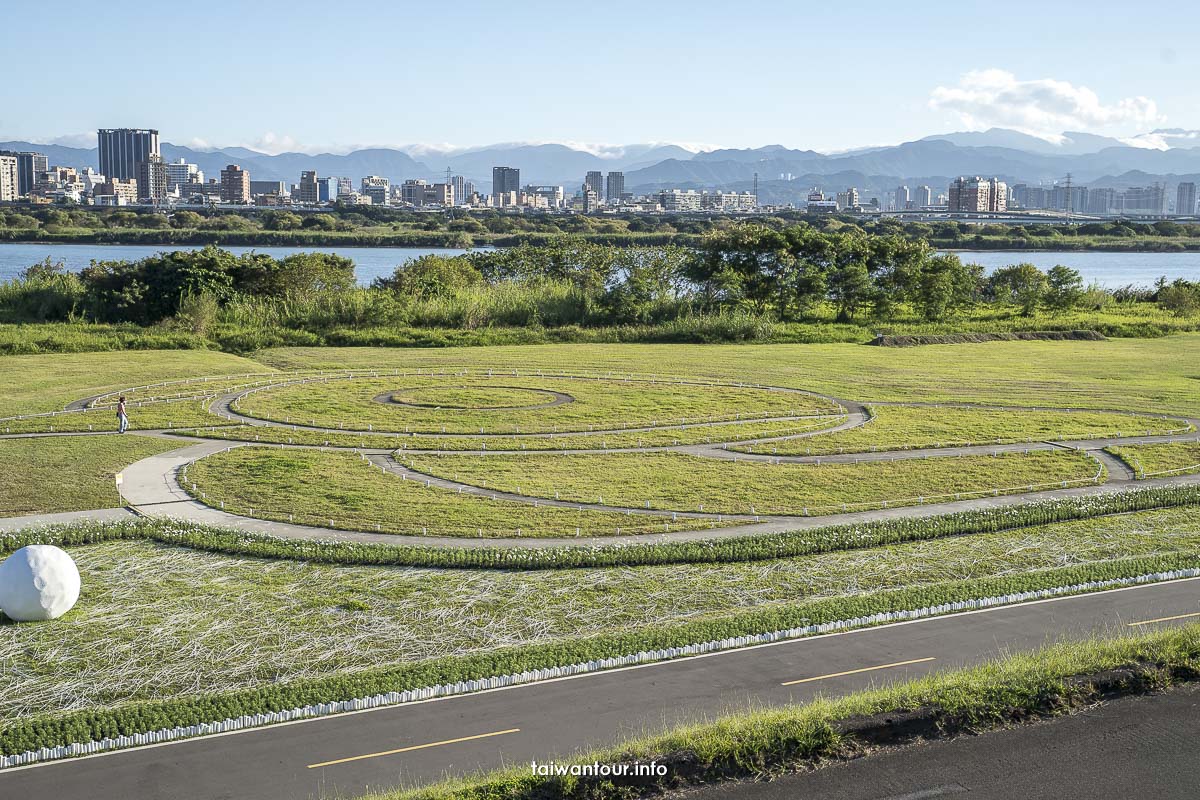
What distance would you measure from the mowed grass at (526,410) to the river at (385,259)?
7171 centimetres

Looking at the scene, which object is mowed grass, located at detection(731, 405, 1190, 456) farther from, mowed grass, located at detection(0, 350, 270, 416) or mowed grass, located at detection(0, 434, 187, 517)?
mowed grass, located at detection(0, 350, 270, 416)

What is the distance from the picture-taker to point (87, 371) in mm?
55406

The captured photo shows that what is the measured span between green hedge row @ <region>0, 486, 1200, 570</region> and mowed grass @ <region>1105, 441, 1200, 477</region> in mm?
9954

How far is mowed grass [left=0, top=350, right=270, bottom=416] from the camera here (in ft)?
153

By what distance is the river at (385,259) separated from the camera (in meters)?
137

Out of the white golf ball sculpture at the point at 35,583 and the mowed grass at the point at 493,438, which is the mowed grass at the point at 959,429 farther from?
the white golf ball sculpture at the point at 35,583

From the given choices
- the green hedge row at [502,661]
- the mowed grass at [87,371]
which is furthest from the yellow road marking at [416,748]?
the mowed grass at [87,371]

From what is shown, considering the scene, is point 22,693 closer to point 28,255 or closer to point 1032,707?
point 1032,707

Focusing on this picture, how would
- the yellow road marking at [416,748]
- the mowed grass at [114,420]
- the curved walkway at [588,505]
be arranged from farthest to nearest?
the mowed grass at [114,420], the curved walkway at [588,505], the yellow road marking at [416,748]

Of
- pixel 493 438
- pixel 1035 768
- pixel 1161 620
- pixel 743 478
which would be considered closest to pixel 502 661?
pixel 1035 768

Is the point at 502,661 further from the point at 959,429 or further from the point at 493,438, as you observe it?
the point at 959,429

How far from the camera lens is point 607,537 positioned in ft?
92.4

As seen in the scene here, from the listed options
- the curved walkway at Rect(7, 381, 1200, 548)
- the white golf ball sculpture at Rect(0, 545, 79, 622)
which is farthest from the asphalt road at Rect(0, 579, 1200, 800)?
the curved walkway at Rect(7, 381, 1200, 548)

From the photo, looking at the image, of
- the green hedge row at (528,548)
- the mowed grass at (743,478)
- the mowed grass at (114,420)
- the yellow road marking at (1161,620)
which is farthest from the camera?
the mowed grass at (114,420)
